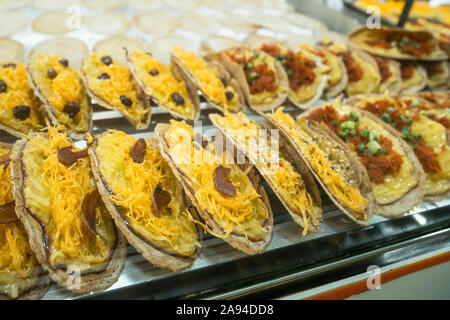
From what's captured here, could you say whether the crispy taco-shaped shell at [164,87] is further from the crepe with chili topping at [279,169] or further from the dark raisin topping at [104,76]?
the crepe with chili topping at [279,169]

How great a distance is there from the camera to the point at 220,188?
214 cm

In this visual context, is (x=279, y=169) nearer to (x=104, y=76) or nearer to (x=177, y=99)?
(x=177, y=99)

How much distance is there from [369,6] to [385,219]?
6252 millimetres

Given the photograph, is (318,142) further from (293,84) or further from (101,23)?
(101,23)

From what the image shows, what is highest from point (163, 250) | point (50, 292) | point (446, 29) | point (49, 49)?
point (446, 29)

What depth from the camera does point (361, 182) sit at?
273 cm

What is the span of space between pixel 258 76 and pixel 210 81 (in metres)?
0.70

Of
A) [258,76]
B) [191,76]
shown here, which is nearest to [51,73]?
[191,76]

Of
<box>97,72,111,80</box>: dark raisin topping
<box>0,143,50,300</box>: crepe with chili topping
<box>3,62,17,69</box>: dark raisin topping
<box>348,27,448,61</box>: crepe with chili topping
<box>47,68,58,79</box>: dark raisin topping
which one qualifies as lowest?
<box>0,143,50,300</box>: crepe with chili topping

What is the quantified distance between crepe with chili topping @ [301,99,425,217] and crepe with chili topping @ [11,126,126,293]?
2.20 meters

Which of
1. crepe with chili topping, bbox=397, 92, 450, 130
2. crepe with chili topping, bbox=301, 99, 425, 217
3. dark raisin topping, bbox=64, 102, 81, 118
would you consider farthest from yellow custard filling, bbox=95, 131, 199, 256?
crepe with chili topping, bbox=397, 92, 450, 130

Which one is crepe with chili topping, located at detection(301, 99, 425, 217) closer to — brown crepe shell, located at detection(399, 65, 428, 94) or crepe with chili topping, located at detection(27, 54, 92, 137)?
brown crepe shell, located at detection(399, 65, 428, 94)

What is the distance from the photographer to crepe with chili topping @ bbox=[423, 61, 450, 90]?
513 cm

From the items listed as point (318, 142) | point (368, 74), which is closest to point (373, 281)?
point (318, 142)
